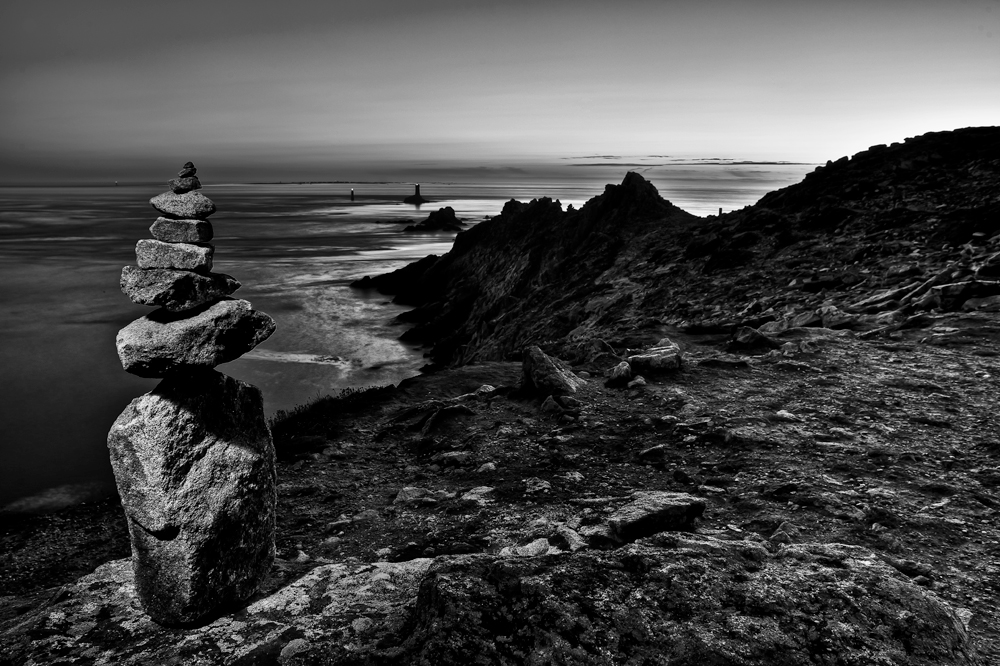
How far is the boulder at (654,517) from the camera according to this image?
20.4ft

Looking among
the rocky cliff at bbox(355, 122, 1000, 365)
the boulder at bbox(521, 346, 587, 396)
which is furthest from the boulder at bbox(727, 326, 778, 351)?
the boulder at bbox(521, 346, 587, 396)

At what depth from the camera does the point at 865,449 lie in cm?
850

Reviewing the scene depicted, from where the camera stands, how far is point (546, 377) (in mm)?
11852

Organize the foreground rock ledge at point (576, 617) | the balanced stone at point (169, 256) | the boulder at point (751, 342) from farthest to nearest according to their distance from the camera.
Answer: the boulder at point (751, 342)
the balanced stone at point (169, 256)
the foreground rock ledge at point (576, 617)

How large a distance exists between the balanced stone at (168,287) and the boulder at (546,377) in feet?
23.1

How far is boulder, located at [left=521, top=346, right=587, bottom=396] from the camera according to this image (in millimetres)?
11703

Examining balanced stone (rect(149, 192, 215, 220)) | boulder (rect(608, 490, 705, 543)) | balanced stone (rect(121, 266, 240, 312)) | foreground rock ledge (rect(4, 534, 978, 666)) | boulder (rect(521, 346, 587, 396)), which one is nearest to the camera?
foreground rock ledge (rect(4, 534, 978, 666))

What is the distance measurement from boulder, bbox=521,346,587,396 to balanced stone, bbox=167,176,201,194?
7223 millimetres

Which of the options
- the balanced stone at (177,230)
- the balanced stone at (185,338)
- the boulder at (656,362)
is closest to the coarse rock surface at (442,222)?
the boulder at (656,362)

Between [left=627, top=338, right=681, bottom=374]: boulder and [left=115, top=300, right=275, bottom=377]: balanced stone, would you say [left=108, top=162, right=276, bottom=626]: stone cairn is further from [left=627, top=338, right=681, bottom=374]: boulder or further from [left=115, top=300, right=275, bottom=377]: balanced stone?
[left=627, top=338, right=681, bottom=374]: boulder

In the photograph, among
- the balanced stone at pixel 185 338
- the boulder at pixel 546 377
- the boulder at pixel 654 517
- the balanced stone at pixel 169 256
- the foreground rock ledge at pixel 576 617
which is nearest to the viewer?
the foreground rock ledge at pixel 576 617

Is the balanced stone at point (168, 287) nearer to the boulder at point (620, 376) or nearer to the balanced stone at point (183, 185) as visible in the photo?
the balanced stone at point (183, 185)

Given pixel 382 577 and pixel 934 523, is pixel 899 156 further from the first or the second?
pixel 382 577

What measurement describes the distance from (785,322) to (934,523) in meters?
9.81
